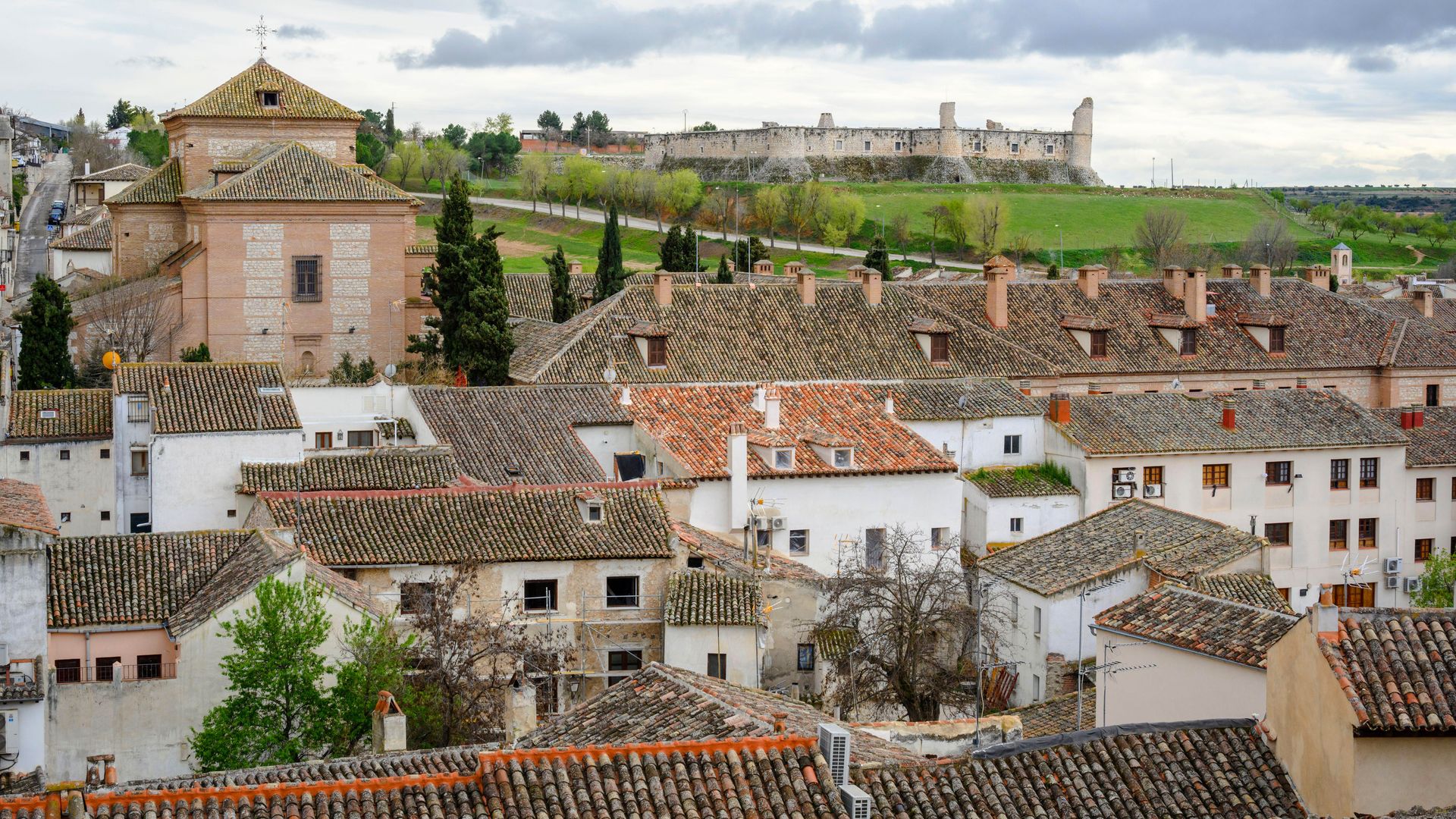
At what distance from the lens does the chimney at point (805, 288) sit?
1838 inches

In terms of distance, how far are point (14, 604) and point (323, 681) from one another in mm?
3805

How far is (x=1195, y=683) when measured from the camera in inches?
760

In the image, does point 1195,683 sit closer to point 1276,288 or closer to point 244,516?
point 244,516

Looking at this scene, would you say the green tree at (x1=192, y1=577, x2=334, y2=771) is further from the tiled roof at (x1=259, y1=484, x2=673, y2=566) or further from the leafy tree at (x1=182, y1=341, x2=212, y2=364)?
the leafy tree at (x1=182, y1=341, x2=212, y2=364)

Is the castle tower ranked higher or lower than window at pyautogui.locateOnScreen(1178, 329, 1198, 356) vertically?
higher

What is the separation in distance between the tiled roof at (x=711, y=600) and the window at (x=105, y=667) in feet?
25.0

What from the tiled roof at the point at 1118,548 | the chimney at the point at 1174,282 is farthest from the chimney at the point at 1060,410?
the chimney at the point at 1174,282

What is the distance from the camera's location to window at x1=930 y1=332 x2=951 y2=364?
148 ft

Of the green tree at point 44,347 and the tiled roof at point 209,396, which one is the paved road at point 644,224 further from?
the tiled roof at point 209,396

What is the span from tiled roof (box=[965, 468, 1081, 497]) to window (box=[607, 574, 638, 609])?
10863 millimetres

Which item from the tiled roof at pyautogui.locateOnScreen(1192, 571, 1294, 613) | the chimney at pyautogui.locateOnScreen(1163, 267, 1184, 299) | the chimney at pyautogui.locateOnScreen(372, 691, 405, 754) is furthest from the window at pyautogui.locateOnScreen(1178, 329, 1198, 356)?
the chimney at pyautogui.locateOnScreen(372, 691, 405, 754)

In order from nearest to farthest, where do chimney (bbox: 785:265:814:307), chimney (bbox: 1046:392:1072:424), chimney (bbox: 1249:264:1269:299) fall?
chimney (bbox: 1046:392:1072:424) < chimney (bbox: 785:265:814:307) < chimney (bbox: 1249:264:1269:299)

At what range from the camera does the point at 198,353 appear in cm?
4441

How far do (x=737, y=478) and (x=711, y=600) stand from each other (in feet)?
17.9
